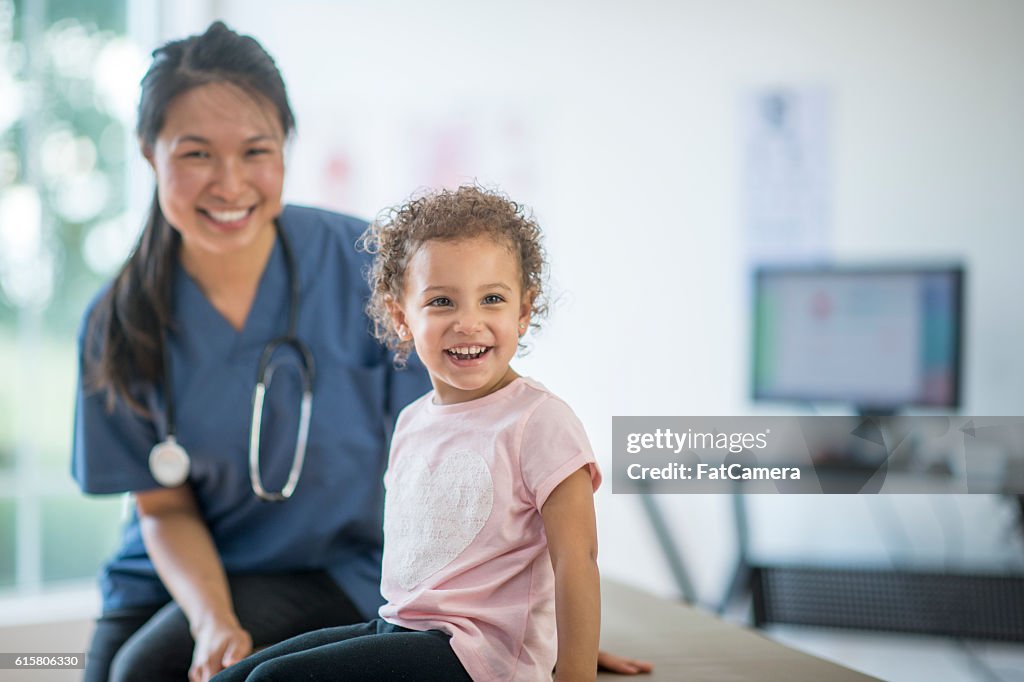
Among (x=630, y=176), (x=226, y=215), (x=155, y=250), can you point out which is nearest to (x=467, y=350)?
(x=226, y=215)

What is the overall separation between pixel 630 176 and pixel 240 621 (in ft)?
6.85

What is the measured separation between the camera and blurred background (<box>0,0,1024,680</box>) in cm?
281

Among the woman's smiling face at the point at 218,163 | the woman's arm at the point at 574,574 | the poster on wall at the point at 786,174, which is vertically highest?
the poster on wall at the point at 786,174

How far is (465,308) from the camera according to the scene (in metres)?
0.84

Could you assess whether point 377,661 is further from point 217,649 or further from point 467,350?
point 217,649

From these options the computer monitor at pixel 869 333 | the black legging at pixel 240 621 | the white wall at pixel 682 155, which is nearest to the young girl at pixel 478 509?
the black legging at pixel 240 621

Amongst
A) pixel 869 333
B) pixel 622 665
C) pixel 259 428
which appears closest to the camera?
pixel 622 665

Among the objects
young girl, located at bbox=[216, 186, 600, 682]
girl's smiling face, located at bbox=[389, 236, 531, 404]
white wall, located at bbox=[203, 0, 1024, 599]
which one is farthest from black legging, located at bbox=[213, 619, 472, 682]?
white wall, located at bbox=[203, 0, 1024, 599]

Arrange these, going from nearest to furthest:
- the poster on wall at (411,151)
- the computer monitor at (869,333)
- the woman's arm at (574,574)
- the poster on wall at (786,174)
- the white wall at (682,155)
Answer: the woman's arm at (574,574), the computer monitor at (869,333), the white wall at (682,155), the poster on wall at (786,174), the poster on wall at (411,151)

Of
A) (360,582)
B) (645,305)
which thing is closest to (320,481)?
(360,582)

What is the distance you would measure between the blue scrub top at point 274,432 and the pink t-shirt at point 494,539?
1.31ft

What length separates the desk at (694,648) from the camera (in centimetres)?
105

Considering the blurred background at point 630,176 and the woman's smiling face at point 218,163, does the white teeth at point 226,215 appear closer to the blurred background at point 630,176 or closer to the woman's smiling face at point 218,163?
the woman's smiling face at point 218,163

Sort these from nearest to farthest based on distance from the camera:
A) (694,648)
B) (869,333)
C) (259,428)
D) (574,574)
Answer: (574,574), (694,648), (259,428), (869,333)
